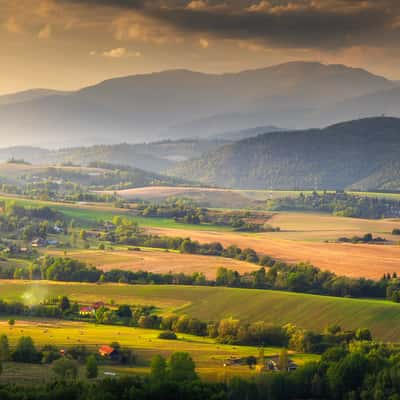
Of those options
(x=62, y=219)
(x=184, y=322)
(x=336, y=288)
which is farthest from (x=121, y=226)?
(x=184, y=322)

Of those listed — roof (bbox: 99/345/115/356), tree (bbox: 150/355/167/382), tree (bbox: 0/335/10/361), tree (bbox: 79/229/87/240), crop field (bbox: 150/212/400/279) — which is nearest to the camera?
tree (bbox: 150/355/167/382)

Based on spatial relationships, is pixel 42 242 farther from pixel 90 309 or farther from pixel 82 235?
pixel 90 309

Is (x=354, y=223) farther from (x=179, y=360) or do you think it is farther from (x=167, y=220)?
(x=179, y=360)

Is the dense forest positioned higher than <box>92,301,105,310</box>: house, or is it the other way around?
<box>92,301,105,310</box>: house

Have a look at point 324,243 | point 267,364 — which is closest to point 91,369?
point 267,364

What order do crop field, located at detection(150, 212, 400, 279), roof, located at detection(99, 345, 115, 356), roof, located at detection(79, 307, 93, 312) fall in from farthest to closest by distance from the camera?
crop field, located at detection(150, 212, 400, 279) → roof, located at detection(79, 307, 93, 312) → roof, located at detection(99, 345, 115, 356)

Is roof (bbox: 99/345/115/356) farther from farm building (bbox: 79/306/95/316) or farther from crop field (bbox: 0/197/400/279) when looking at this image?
crop field (bbox: 0/197/400/279)

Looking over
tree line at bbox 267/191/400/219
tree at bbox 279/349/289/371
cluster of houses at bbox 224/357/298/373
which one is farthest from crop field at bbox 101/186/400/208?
cluster of houses at bbox 224/357/298/373
